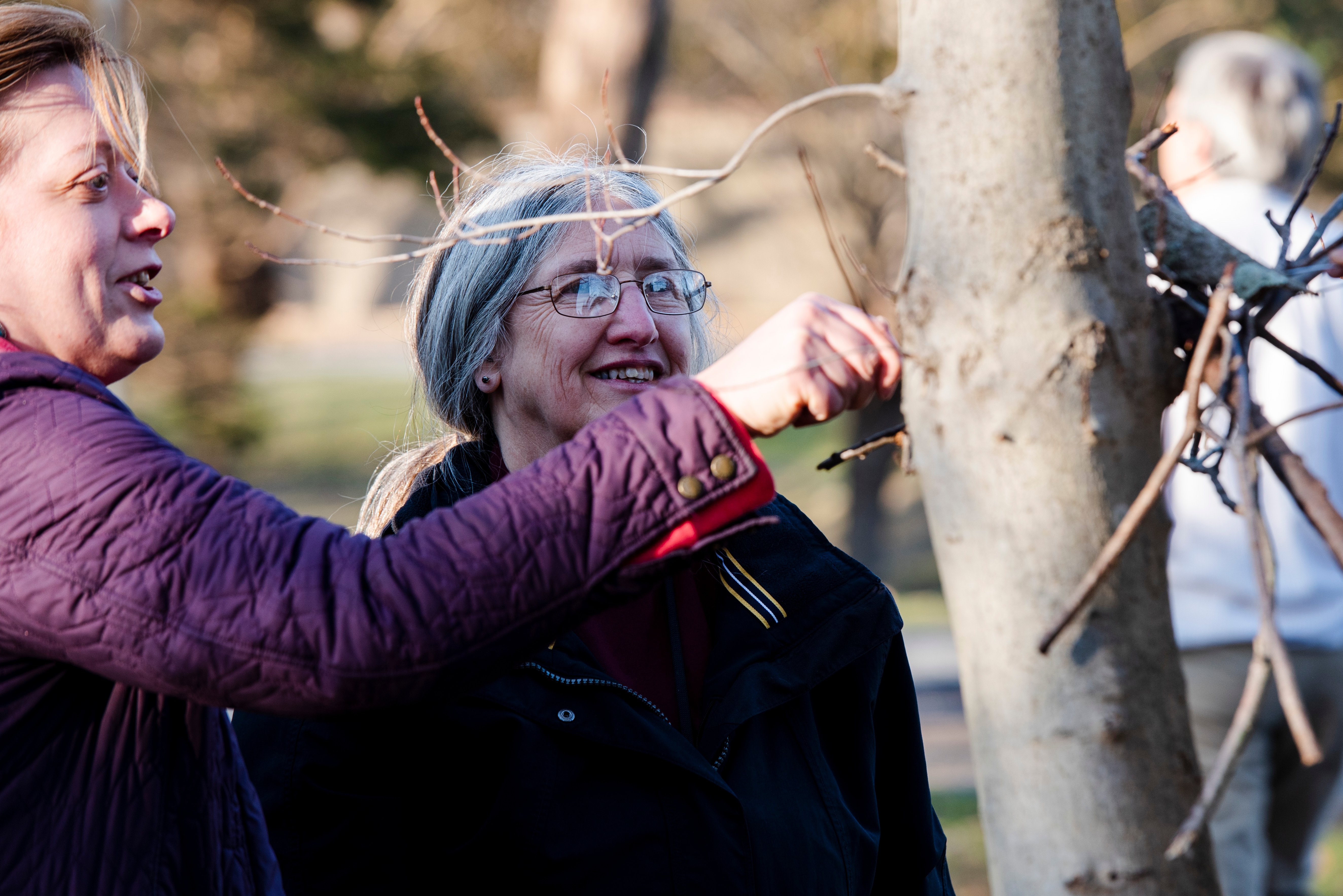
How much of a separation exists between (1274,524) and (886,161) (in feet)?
7.37

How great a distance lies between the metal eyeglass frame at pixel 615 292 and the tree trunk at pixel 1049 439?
0.84 metres

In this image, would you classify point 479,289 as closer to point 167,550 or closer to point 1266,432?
point 167,550

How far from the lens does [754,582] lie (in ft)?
6.07

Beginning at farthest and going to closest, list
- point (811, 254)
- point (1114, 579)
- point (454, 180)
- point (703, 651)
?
point (811, 254), point (703, 651), point (454, 180), point (1114, 579)

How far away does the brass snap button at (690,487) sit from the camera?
3.87 feet

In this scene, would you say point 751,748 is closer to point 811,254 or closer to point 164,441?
point 164,441

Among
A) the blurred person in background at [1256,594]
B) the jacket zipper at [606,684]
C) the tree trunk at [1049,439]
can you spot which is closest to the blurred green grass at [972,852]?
the blurred person in background at [1256,594]

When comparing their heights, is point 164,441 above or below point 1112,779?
above

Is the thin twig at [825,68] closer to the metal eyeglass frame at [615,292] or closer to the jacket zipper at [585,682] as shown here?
the metal eyeglass frame at [615,292]

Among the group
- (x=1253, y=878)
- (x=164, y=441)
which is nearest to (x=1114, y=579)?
(x=164, y=441)

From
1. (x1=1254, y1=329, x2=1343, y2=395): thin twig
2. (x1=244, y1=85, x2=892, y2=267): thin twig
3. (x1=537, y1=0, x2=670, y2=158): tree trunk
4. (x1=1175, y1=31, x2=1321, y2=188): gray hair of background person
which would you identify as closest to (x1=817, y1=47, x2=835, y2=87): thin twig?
(x1=244, y1=85, x2=892, y2=267): thin twig

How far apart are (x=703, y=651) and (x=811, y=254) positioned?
12985mm

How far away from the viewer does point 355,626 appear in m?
1.07

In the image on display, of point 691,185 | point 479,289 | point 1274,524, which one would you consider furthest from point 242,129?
point 691,185
